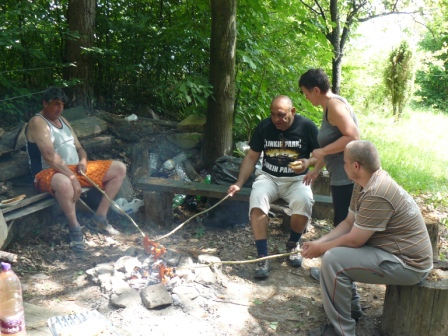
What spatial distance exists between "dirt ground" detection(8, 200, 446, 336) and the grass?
2.54 meters

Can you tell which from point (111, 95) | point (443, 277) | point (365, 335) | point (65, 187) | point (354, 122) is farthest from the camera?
point (111, 95)

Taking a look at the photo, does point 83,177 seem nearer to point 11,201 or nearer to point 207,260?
point 11,201

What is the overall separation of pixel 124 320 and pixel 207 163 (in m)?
3.31

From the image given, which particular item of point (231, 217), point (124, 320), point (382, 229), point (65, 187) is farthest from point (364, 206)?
point (65, 187)

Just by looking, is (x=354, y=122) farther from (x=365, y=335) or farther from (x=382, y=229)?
(x=365, y=335)

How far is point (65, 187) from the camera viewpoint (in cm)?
457

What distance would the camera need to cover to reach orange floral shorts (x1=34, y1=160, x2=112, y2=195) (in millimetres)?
4676

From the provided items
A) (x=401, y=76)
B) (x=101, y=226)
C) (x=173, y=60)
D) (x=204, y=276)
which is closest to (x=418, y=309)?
(x=204, y=276)

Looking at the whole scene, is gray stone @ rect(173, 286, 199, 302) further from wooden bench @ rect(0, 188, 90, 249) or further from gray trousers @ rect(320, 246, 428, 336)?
wooden bench @ rect(0, 188, 90, 249)

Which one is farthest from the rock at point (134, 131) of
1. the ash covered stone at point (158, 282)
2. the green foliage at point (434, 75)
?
the green foliage at point (434, 75)

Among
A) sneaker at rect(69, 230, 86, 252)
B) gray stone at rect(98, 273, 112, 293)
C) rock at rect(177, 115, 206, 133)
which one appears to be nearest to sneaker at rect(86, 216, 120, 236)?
sneaker at rect(69, 230, 86, 252)

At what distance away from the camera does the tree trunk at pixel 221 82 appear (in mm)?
5727

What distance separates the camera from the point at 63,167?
183 inches

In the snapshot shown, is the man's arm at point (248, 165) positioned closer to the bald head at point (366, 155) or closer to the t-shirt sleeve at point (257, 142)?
the t-shirt sleeve at point (257, 142)
